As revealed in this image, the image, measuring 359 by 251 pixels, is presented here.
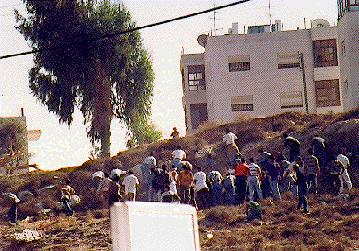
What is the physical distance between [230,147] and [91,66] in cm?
1685

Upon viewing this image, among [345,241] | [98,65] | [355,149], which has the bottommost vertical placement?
[345,241]

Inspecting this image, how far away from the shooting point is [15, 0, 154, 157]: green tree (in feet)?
205

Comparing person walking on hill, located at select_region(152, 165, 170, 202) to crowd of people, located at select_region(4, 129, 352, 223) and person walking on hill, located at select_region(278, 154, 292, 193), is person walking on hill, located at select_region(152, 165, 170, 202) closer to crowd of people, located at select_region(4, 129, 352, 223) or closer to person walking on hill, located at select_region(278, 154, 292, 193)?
crowd of people, located at select_region(4, 129, 352, 223)

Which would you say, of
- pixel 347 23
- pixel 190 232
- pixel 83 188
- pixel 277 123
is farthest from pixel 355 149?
pixel 190 232

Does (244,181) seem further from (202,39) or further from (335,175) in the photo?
(202,39)

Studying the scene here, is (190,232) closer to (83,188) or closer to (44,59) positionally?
(83,188)

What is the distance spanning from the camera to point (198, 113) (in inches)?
3061

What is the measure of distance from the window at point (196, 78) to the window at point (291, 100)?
23.1 ft

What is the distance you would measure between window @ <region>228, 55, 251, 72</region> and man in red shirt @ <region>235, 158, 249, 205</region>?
38181mm

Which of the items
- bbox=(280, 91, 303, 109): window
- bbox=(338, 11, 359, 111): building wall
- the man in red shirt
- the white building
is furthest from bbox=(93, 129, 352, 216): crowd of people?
the white building

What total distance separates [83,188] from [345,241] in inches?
810

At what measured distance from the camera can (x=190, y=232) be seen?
6961mm

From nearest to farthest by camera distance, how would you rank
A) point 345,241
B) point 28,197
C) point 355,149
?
point 345,241, point 355,149, point 28,197

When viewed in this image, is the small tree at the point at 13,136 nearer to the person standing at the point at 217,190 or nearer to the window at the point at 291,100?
the window at the point at 291,100
